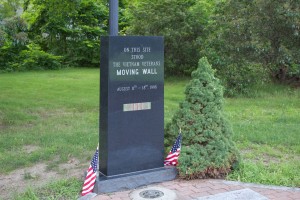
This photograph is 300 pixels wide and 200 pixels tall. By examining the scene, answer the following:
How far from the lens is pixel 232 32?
1334cm

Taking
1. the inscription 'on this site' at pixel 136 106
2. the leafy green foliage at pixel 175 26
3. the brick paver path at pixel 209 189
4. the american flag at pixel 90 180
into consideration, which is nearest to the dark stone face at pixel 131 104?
the inscription 'on this site' at pixel 136 106

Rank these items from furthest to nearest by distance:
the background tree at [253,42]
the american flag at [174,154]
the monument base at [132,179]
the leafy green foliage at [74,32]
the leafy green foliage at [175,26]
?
the leafy green foliage at [74,32] → the leafy green foliage at [175,26] → the background tree at [253,42] → the american flag at [174,154] → the monument base at [132,179]

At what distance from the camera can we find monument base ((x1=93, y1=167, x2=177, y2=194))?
Result: 513cm

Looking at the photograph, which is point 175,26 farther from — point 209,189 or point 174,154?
point 209,189

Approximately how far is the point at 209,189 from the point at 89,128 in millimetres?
3939

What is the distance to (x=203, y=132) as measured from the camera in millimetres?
5691

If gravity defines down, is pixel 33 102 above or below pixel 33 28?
below

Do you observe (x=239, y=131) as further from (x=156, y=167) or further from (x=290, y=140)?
(x=156, y=167)

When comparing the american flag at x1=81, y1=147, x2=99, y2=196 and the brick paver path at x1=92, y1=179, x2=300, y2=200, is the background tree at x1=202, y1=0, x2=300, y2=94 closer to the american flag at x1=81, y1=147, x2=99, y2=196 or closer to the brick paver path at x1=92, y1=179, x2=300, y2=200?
the brick paver path at x1=92, y1=179, x2=300, y2=200

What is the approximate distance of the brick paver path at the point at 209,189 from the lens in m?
5.02

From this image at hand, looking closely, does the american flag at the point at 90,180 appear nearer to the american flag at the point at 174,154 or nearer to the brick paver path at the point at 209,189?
the brick paver path at the point at 209,189

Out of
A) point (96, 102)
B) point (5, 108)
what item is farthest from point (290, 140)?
point (5, 108)

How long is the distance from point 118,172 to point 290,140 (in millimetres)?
3675

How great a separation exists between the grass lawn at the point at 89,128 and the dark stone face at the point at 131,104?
3.21 feet
